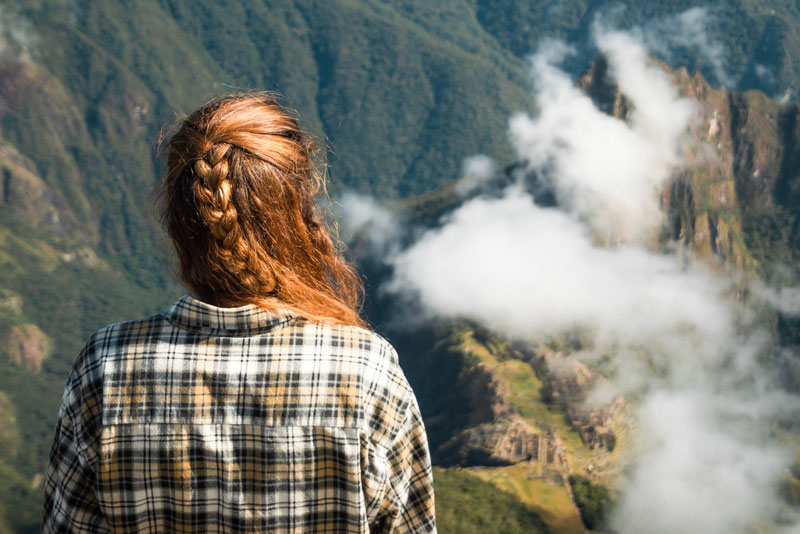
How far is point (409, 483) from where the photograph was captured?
350 cm

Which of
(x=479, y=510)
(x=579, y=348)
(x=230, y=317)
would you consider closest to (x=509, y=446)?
(x=479, y=510)

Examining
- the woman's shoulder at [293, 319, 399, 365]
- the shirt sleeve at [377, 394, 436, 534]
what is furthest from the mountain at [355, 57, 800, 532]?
the woman's shoulder at [293, 319, 399, 365]

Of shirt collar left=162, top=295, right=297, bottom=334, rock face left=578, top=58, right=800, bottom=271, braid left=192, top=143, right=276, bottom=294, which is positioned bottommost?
shirt collar left=162, top=295, right=297, bottom=334

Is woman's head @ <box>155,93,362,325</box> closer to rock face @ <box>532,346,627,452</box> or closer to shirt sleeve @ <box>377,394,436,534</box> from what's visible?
shirt sleeve @ <box>377,394,436,534</box>

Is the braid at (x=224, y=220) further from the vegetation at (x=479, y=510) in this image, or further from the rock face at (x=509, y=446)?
the rock face at (x=509, y=446)

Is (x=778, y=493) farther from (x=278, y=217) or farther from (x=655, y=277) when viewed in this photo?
(x=278, y=217)

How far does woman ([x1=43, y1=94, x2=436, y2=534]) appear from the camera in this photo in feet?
10.3

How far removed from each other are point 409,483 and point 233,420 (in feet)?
3.02

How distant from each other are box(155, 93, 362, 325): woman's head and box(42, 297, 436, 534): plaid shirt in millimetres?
152

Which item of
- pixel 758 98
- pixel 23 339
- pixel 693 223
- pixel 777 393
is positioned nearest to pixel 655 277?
pixel 693 223

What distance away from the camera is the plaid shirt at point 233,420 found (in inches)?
124

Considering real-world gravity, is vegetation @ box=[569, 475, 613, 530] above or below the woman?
above

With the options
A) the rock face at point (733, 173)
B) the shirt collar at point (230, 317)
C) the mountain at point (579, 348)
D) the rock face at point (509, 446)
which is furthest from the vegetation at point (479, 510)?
the shirt collar at point (230, 317)

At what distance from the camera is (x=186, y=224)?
130 inches
